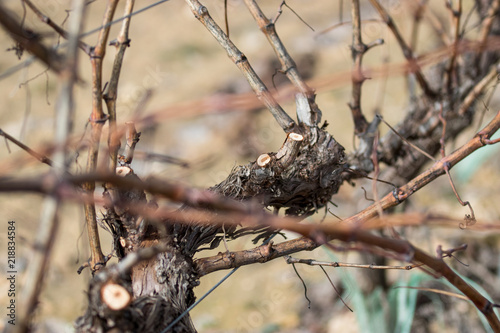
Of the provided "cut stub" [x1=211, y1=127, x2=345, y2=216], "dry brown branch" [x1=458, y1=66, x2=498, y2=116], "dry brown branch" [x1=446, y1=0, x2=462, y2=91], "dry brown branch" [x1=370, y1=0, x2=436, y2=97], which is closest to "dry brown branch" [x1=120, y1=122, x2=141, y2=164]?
"cut stub" [x1=211, y1=127, x2=345, y2=216]

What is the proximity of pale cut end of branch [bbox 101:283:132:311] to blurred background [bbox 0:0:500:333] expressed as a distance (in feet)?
0.96

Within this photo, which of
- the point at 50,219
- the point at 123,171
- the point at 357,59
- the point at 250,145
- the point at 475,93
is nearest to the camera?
the point at 50,219

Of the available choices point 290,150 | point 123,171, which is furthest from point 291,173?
point 123,171

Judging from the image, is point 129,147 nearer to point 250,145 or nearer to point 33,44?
point 33,44

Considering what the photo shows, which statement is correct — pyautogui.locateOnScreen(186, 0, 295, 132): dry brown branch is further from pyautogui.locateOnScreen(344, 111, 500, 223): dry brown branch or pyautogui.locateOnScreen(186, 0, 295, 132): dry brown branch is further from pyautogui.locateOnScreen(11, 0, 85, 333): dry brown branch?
pyautogui.locateOnScreen(11, 0, 85, 333): dry brown branch

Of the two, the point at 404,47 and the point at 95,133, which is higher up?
the point at 404,47

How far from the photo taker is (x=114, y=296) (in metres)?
0.72

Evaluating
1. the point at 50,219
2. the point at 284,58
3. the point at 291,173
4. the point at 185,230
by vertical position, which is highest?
the point at 284,58

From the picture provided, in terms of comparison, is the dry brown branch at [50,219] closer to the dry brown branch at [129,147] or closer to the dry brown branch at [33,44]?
the dry brown branch at [33,44]

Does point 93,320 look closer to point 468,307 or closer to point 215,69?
point 468,307

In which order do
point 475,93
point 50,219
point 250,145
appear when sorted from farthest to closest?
point 250,145 < point 475,93 < point 50,219

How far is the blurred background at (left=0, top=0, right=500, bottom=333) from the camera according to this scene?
204 centimetres

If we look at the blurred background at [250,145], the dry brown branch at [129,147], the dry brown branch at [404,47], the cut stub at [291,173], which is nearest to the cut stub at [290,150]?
the cut stub at [291,173]

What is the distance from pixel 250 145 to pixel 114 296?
2907 mm
